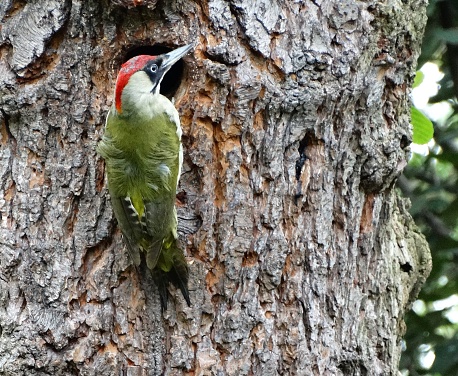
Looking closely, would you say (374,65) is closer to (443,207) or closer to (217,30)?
(217,30)

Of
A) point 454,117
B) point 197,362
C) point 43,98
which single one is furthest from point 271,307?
point 454,117

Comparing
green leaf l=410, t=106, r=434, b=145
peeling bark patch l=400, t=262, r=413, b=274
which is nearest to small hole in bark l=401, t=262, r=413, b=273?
peeling bark patch l=400, t=262, r=413, b=274

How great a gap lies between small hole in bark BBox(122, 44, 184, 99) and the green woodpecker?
4.0 inches

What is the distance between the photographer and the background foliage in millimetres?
4152

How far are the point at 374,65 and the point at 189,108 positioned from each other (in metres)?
0.75

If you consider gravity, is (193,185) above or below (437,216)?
above

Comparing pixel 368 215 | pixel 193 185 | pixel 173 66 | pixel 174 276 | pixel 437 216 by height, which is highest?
pixel 173 66

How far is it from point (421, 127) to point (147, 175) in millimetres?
1283

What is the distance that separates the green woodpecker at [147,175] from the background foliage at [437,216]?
1695mm

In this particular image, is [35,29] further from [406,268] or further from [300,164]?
[406,268]

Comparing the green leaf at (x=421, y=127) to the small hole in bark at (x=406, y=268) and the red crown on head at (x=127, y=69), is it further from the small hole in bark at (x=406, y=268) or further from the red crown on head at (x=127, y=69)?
the red crown on head at (x=127, y=69)

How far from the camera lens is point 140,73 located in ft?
9.70

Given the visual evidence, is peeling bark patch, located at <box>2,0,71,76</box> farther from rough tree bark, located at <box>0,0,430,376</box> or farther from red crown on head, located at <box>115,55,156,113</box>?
red crown on head, located at <box>115,55,156,113</box>

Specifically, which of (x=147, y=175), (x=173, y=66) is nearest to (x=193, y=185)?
(x=147, y=175)
